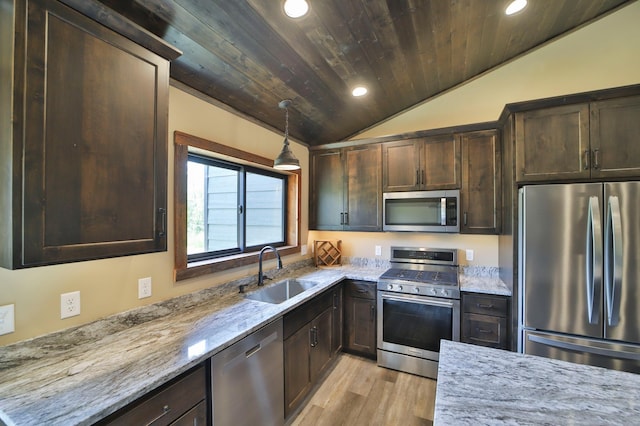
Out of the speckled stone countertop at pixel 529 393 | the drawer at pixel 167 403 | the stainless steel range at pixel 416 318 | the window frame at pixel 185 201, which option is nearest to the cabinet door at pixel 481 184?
the stainless steel range at pixel 416 318

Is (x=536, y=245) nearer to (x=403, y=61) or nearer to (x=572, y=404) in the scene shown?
(x=572, y=404)

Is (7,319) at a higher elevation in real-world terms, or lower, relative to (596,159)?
lower

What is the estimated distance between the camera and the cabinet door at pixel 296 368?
193cm

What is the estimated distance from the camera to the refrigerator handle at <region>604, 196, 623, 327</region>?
5.78 feet

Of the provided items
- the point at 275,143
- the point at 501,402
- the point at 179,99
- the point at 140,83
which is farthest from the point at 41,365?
the point at 275,143

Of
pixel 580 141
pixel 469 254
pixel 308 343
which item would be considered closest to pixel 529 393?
pixel 308 343

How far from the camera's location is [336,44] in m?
1.83

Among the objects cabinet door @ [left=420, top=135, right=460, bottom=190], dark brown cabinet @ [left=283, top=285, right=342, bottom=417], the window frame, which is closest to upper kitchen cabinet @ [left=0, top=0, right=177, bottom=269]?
the window frame

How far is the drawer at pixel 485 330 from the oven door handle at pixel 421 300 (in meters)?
0.18

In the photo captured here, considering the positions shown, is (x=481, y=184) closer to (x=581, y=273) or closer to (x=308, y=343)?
(x=581, y=273)

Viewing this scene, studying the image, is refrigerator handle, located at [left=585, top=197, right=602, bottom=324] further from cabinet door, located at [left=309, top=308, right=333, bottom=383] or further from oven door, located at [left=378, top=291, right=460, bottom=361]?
cabinet door, located at [left=309, top=308, right=333, bottom=383]

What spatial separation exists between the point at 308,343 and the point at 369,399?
0.73 m

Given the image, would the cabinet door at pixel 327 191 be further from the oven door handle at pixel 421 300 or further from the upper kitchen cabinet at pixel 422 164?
the oven door handle at pixel 421 300

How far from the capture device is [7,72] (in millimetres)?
895
